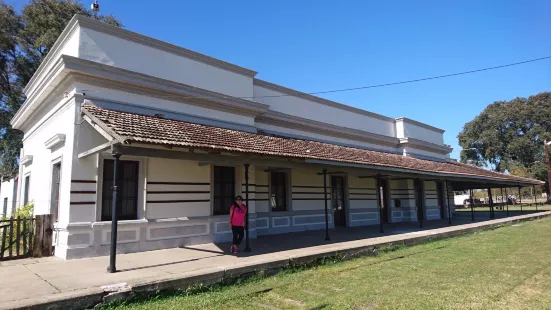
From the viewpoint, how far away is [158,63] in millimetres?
10641

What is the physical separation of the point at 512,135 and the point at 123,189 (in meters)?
Result: 53.2

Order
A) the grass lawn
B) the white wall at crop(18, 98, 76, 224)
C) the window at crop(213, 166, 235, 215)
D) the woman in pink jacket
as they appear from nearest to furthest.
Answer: the grass lawn < the white wall at crop(18, 98, 76, 224) < the woman in pink jacket < the window at crop(213, 166, 235, 215)

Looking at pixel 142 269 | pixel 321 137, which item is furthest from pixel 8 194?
pixel 321 137

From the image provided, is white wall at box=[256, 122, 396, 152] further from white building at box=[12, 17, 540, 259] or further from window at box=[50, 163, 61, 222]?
window at box=[50, 163, 61, 222]

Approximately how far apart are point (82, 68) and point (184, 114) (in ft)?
9.72

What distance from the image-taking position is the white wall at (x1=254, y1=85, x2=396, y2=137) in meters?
14.4

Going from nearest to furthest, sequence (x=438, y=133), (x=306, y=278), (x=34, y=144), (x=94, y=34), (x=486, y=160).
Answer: (x=306, y=278)
(x=94, y=34)
(x=34, y=144)
(x=438, y=133)
(x=486, y=160)

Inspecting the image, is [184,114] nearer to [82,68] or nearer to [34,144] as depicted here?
[82,68]

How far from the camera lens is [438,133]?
24.8m

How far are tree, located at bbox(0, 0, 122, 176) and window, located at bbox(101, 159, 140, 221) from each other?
609 inches

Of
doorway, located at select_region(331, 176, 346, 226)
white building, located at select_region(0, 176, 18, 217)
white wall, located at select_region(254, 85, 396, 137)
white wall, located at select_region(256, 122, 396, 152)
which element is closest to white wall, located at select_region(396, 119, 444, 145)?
white wall, located at select_region(254, 85, 396, 137)

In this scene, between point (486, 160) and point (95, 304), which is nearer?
point (95, 304)

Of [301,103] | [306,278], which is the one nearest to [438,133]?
[301,103]

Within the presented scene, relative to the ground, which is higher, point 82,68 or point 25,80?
point 25,80
